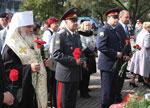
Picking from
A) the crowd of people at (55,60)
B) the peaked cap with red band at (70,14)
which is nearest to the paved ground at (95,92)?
the crowd of people at (55,60)

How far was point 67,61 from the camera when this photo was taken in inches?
147

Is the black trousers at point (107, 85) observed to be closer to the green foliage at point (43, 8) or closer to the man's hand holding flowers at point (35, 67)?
the man's hand holding flowers at point (35, 67)

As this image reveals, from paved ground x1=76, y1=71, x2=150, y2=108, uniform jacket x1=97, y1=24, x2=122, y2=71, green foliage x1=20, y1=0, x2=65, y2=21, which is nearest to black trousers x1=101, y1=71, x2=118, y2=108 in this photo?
uniform jacket x1=97, y1=24, x2=122, y2=71

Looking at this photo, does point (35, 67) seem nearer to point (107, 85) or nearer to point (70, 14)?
point (70, 14)

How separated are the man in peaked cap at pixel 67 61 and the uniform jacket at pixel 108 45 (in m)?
0.71

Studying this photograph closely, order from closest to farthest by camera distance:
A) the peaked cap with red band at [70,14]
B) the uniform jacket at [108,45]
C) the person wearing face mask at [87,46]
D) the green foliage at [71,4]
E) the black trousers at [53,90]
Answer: the peaked cap with red band at [70,14], the uniform jacket at [108,45], the black trousers at [53,90], the person wearing face mask at [87,46], the green foliage at [71,4]

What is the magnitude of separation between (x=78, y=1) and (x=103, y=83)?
3119 centimetres

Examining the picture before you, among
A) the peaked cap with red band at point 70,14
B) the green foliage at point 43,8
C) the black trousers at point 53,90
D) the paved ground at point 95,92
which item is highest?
the green foliage at point 43,8

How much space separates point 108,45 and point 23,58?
1.97m

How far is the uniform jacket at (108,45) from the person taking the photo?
14.7 feet

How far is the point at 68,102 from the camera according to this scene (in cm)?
395

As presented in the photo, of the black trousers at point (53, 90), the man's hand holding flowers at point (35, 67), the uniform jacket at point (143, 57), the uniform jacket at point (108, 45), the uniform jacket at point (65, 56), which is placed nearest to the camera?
the man's hand holding flowers at point (35, 67)

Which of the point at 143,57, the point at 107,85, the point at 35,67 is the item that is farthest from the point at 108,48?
the point at 143,57

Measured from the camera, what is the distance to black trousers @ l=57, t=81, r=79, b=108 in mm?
3898
